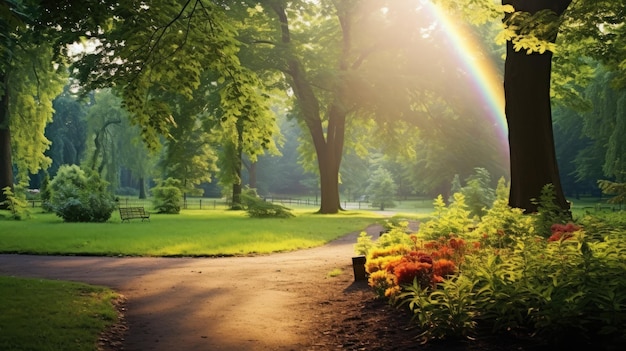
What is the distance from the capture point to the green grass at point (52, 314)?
20.5 feet

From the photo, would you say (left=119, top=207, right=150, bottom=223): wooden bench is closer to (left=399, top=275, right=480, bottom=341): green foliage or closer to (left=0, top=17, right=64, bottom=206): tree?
(left=0, top=17, right=64, bottom=206): tree

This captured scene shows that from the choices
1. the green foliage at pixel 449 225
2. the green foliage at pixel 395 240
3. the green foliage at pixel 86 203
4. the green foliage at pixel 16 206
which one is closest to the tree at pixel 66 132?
the green foliage at pixel 86 203

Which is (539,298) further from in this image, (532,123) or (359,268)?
(532,123)

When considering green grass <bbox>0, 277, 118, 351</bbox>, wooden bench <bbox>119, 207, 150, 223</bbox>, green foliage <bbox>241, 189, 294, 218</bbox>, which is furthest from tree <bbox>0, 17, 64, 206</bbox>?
green grass <bbox>0, 277, 118, 351</bbox>

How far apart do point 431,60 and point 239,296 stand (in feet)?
90.5

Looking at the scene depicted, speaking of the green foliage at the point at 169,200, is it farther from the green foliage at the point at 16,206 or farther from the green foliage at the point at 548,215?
the green foliage at the point at 548,215

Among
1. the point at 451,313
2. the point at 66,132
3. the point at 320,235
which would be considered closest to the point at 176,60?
the point at 451,313

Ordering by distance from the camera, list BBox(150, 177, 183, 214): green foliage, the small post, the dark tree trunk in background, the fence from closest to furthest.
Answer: the small post → the dark tree trunk in background → BBox(150, 177, 183, 214): green foliage → the fence

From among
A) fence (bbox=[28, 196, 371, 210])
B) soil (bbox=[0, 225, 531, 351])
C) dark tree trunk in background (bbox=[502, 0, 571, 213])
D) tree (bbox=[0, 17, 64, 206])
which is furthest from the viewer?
fence (bbox=[28, 196, 371, 210])

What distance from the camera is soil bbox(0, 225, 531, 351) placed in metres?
6.53

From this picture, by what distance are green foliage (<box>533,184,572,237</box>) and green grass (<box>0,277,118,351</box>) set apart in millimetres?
7708

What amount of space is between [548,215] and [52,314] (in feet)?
30.3

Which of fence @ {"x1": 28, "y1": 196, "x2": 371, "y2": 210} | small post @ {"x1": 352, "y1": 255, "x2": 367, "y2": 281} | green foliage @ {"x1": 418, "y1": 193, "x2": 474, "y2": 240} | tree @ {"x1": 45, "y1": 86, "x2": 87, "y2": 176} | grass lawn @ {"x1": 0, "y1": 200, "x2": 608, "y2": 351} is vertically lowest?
grass lawn @ {"x1": 0, "y1": 200, "x2": 608, "y2": 351}

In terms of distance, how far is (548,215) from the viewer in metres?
10.8
